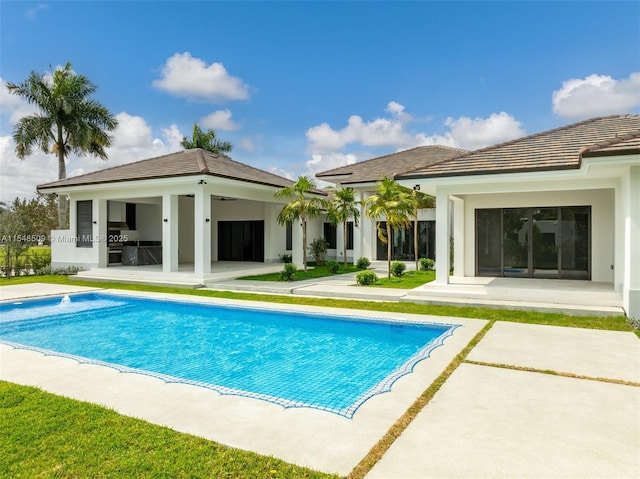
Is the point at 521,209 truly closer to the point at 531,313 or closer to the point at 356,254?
the point at 531,313

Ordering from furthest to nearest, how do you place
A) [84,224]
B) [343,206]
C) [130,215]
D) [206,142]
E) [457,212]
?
Result: [206,142] → [130,215] → [84,224] → [343,206] → [457,212]

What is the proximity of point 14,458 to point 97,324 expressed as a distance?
8.00 metres

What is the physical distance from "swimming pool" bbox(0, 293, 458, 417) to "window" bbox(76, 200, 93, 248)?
8.56m

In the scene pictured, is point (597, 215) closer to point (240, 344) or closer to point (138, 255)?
point (240, 344)

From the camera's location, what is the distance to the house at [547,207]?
32.6 feet

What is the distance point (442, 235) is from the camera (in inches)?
517

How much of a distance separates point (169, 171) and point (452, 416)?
16.1 metres

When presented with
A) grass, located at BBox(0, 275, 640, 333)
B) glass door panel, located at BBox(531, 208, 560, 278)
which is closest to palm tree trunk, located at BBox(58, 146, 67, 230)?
grass, located at BBox(0, 275, 640, 333)

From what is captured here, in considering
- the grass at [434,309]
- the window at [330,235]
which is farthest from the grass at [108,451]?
the window at [330,235]

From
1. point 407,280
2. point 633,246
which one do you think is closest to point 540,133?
point 633,246

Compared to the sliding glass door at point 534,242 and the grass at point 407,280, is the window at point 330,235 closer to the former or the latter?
the grass at point 407,280

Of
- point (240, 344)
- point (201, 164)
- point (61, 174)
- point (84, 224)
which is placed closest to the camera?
point (240, 344)

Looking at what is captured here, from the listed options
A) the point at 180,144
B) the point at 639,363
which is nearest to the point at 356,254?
the point at 639,363

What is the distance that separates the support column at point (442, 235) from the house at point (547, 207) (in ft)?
0.10
